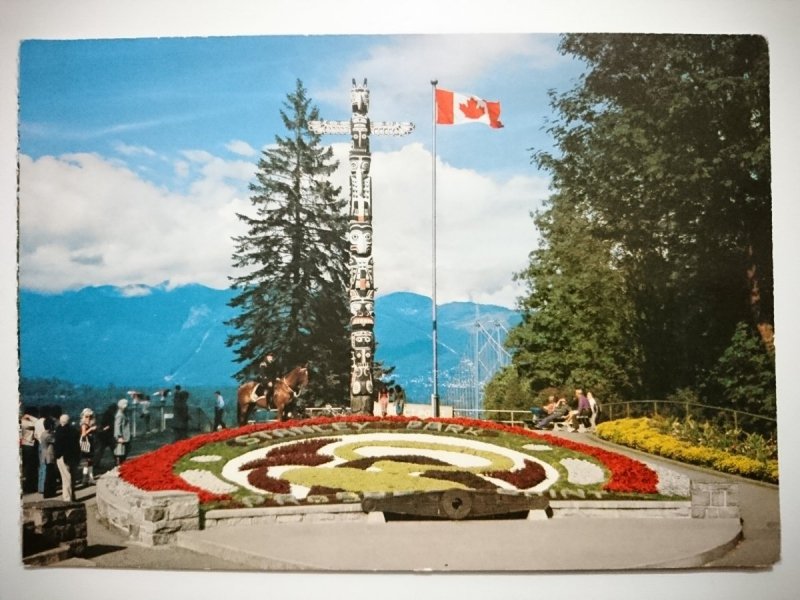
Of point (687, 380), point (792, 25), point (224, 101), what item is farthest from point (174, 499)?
point (792, 25)

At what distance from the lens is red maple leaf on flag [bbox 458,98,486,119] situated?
7.65 meters


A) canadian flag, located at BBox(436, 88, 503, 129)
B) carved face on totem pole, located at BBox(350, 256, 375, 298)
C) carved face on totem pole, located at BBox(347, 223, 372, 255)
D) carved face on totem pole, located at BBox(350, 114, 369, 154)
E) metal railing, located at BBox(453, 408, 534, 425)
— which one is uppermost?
canadian flag, located at BBox(436, 88, 503, 129)

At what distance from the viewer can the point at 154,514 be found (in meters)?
6.86

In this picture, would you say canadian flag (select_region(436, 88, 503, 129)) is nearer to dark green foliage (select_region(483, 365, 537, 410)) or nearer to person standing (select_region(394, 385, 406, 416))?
dark green foliage (select_region(483, 365, 537, 410))

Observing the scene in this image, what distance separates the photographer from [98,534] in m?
7.16

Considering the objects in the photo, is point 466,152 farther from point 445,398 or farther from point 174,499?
point 174,499

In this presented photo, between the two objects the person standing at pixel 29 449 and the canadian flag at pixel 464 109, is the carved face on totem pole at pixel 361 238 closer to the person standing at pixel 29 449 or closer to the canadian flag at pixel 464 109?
the canadian flag at pixel 464 109

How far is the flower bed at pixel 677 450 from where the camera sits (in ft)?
24.0

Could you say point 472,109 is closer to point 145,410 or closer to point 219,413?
point 219,413

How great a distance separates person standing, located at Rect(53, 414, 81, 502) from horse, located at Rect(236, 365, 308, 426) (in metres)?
1.67

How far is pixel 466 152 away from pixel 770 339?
11.9 feet

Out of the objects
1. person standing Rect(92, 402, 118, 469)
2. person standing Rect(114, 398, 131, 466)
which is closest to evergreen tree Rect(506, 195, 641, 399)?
person standing Rect(114, 398, 131, 466)

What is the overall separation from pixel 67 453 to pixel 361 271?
3550mm

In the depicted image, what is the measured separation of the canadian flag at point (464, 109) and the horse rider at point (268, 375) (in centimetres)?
313
